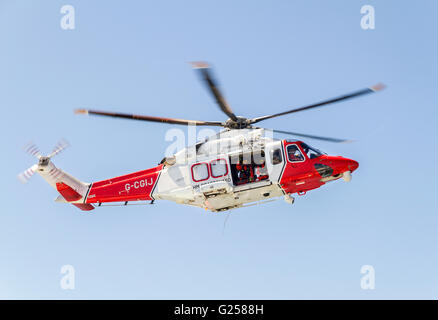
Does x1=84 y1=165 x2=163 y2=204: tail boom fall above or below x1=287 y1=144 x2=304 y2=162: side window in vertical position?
below

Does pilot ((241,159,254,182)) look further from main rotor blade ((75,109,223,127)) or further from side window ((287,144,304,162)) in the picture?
main rotor blade ((75,109,223,127))

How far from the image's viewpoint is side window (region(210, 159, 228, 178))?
755 inches

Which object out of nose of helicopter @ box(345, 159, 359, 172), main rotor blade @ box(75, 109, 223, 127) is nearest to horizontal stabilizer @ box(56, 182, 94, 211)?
main rotor blade @ box(75, 109, 223, 127)

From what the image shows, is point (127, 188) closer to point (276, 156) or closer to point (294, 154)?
point (276, 156)

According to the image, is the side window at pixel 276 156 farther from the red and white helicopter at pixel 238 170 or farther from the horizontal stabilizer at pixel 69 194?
the horizontal stabilizer at pixel 69 194

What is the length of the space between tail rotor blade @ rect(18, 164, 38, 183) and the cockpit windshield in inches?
397

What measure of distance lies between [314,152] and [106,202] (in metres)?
8.12

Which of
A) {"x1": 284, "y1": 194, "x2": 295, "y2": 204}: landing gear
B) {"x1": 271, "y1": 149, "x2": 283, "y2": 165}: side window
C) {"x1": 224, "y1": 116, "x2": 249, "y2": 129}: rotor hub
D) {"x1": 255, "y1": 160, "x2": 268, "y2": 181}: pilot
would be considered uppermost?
{"x1": 224, "y1": 116, "x2": 249, "y2": 129}: rotor hub

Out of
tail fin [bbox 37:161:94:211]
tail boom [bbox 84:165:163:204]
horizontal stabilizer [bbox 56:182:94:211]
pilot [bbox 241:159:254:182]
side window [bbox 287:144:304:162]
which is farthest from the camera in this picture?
horizontal stabilizer [bbox 56:182:94:211]

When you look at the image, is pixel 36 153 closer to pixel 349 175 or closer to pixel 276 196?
pixel 276 196

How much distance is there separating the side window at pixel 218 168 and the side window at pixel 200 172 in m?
0.23

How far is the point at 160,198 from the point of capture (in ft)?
66.0

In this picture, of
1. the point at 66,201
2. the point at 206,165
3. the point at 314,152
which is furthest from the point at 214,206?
the point at 66,201

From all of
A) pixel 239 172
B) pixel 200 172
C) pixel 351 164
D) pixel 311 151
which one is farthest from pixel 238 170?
pixel 351 164
